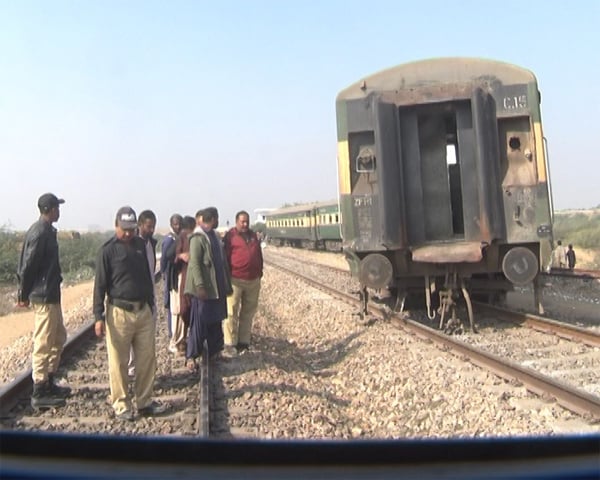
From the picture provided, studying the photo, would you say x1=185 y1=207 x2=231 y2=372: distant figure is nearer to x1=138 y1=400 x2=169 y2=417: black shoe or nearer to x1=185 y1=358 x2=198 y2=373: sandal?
x1=185 y1=358 x2=198 y2=373: sandal

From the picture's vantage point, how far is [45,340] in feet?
20.4

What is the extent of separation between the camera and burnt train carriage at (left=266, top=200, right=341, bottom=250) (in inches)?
1248

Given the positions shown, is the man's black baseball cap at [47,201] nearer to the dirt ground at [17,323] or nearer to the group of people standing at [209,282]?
the group of people standing at [209,282]

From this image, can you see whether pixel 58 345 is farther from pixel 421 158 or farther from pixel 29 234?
pixel 421 158

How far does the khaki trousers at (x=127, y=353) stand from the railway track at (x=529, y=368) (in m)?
3.57

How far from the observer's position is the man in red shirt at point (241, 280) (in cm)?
838

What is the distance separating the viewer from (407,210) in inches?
362

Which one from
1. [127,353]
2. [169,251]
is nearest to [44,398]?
[127,353]

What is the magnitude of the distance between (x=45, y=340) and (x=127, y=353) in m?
0.99

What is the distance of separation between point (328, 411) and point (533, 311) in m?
6.31

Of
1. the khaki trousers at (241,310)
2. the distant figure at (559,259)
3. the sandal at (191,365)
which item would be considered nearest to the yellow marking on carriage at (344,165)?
the khaki trousers at (241,310)

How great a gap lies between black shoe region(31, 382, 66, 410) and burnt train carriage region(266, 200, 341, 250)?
23.6 m

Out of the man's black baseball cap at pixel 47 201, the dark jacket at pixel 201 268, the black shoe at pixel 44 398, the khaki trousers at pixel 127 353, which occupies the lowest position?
the black shoe at pixel 44 398

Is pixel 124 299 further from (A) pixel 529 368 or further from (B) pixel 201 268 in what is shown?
(A) pixel 529 368
